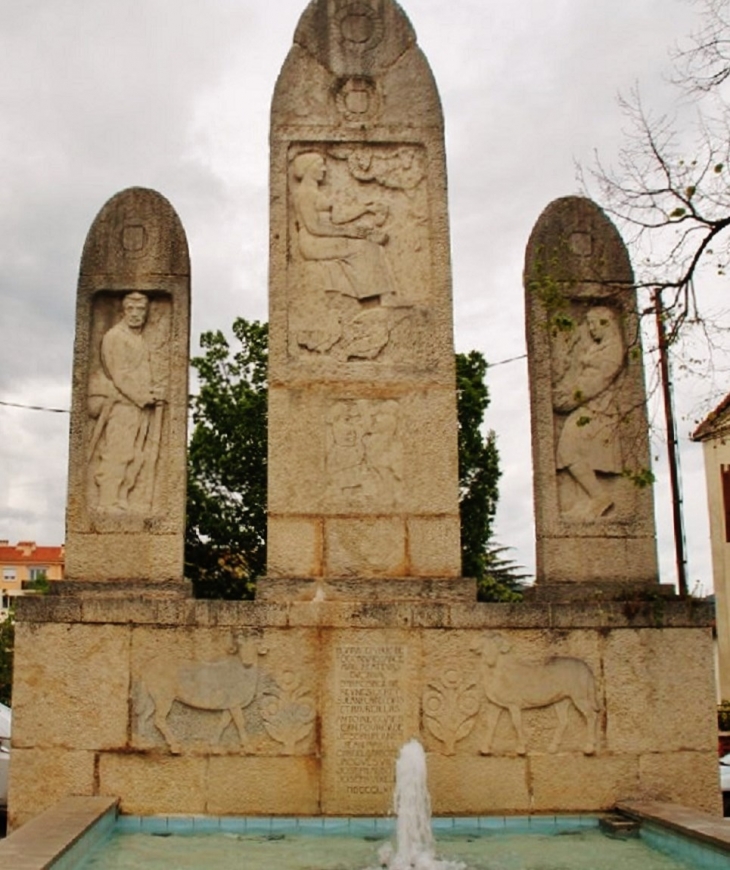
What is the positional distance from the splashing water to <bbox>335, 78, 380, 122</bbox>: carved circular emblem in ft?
17.9

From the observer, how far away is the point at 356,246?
9312 mm

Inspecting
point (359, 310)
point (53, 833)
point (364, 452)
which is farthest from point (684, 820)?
point (359, 310)

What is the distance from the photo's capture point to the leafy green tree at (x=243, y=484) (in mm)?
24766

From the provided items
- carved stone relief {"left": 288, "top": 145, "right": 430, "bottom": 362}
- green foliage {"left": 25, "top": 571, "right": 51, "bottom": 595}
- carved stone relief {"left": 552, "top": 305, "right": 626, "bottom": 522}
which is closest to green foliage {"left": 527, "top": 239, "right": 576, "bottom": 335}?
carved stone relief {"left": 552, "top": 305, "right": 626, "bottom": 522}

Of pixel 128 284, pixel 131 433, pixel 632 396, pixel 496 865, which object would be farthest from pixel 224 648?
pixel 632 396

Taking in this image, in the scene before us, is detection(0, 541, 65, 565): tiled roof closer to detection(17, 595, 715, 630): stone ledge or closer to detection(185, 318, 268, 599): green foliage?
detection(185, 318, 268, 599): green foliage

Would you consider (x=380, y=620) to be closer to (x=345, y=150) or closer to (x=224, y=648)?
(x=224, y=648)

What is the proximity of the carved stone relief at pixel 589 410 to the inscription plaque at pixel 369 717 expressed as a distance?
2115mm

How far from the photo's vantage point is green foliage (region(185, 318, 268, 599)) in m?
24.9

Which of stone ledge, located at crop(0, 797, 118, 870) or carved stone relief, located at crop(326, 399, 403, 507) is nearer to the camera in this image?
stone ledge, located at crop(0, 797, 118, 870)

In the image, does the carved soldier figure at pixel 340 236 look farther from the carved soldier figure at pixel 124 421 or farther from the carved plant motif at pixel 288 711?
the carved plant motif at pixel 288 711

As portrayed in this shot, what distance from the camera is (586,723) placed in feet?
26.7

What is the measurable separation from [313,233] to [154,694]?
4.11 m

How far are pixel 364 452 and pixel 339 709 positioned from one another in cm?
213
